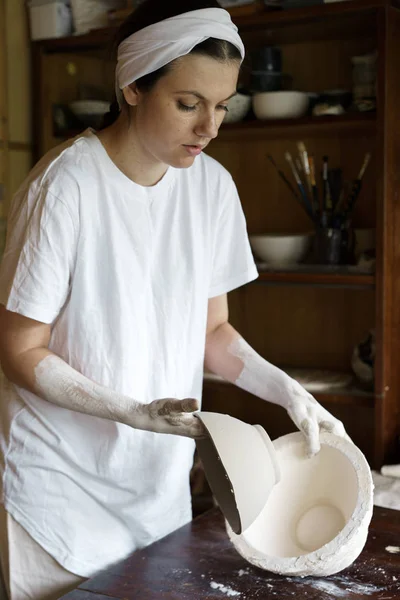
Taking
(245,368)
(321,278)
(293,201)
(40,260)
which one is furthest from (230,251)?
(293,201)

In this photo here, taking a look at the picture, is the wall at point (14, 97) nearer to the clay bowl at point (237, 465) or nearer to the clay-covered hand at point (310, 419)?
the clay-covered hand at point (310, 419)

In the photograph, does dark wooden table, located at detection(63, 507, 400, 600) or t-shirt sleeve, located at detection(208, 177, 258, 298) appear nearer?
dark wooden table, located at detection(63, 507, 400, 600)

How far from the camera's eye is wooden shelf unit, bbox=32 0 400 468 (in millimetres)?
2469

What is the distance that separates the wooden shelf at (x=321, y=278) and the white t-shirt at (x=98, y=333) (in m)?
0.95

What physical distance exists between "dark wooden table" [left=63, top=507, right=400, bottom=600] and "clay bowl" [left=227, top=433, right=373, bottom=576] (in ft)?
0.11

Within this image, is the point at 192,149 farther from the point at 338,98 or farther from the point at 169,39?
the point at 338,98

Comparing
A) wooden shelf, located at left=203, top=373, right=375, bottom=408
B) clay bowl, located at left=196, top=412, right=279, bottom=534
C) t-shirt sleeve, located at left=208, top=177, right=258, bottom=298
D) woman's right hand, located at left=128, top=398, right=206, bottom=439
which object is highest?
t-shirt sleeve, located at left=208, top=177, right=258, bottom=298

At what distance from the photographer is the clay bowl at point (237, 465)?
4.31 feet

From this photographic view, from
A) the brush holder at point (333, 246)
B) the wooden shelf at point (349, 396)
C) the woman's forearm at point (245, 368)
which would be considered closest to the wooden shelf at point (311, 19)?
the brush holder at point (333, 246)

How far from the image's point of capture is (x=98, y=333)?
1.57 meters

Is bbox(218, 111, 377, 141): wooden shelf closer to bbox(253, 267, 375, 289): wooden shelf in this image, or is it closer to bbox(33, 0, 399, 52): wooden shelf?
bbox(33, 0, 399, 52): wooden shelf

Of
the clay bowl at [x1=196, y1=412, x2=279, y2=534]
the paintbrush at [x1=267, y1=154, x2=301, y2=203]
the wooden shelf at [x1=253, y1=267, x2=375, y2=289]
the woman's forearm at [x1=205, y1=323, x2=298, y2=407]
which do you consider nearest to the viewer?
the clay bowl at [x1=196, y1=412, x2=279, y2=534]

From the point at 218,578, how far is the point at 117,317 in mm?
519

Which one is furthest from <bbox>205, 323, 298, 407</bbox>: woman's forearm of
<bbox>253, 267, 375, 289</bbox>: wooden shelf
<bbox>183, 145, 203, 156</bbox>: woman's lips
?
<bbox>253, 267, 375, 289</bbox>: wooden shelf
